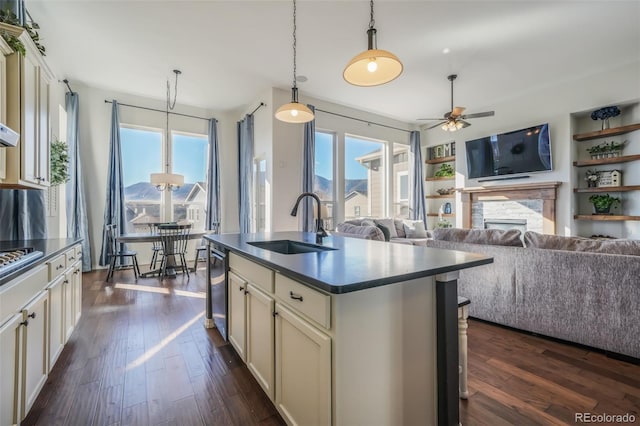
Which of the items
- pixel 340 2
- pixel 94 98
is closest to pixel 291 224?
pixel 340 2

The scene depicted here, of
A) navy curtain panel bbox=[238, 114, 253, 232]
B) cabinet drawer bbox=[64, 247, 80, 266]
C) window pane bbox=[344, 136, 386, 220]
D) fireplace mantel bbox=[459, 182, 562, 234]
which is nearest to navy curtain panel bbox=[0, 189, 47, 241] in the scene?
cabinet drawer bbox=[64, 247, 80, 266]

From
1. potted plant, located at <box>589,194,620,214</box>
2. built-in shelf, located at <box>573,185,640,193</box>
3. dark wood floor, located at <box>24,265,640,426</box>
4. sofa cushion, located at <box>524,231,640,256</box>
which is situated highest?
built-in shelf, located at <box>573,185,640,193</box>

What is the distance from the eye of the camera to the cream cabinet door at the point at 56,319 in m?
1.86

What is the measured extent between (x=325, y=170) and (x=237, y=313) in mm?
4310

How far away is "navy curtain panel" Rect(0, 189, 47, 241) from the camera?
7.44 ft

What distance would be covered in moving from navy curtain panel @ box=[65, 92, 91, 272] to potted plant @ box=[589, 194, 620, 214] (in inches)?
332

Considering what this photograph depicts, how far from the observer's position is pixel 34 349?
62.6 inches

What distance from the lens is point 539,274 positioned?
2.39 meters

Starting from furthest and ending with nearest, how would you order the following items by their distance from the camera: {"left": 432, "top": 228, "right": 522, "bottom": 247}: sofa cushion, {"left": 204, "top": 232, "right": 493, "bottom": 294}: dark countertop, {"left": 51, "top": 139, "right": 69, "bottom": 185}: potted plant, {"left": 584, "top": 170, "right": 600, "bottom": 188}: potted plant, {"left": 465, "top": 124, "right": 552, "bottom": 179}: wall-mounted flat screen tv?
{"left": 465, "top": 124, "right": 552, "bottom": 179}: wall-mounted flat screen tv < {"left": 584, "top": 170, "right": 600, "bottom": 188}: potted plant < {"left": 51, "top": 139, "right": 69, "bottom": 185}: potted plant < {"left": 432, "top": 228, "right": 522, "bottom": 247}: sofa cushion < {"left": 204, "top": 232, "right": 493, "bottom": 294}: dark countertop

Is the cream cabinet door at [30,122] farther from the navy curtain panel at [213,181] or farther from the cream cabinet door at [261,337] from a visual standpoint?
the navy curtain panel at [213,181]

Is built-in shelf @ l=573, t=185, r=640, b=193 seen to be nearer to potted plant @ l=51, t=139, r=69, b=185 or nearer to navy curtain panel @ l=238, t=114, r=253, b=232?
navy curtain panel @ l=238, t=114, r=253, b=232

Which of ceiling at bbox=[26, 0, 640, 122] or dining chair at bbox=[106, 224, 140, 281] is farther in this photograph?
dining chair at bbox=[106, 224, 140, 281]

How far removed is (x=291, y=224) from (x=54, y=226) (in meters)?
3.27

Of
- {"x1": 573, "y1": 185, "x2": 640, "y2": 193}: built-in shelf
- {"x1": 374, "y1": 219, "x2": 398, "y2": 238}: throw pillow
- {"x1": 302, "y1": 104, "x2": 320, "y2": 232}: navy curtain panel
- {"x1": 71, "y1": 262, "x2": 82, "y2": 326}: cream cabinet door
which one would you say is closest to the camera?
{"x1": 71, "y1": 262, "x2": 82, "y2": 326}: cream cabinet door
